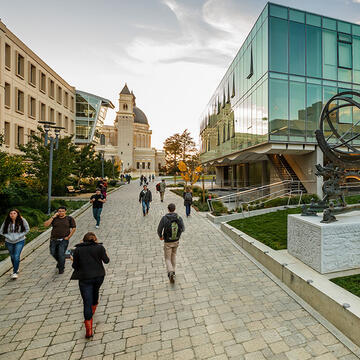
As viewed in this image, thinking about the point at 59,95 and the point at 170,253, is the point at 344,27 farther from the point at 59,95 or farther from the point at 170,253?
the point at 59,95

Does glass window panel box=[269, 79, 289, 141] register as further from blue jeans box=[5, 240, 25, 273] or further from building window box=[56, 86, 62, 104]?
building window box=[56, 86, 62, 104]

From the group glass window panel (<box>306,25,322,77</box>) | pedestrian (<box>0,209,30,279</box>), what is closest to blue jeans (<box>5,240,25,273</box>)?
pedestrian (<box>0,209,30,279</box>)

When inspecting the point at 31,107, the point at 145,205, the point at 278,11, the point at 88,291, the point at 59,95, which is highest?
the point at 278,11

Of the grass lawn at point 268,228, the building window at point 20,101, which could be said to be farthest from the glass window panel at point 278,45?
the building window at point 20,101

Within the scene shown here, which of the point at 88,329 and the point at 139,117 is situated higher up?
the point at 139,117

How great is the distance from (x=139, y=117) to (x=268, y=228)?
10913 cm

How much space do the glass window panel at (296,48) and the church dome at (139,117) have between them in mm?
97138

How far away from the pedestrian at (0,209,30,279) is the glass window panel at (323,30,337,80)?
22319mm

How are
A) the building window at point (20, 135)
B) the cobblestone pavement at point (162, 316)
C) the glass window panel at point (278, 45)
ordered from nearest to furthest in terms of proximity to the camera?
the cobblestone pavement at point (162, 316) < the glass window panel at point (278, 45) < the building window at point (20, 135)

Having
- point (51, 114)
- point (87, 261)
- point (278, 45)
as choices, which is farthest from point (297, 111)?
point (51, 114)

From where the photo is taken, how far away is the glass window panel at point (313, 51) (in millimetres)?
17141

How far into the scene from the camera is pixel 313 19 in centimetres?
1722

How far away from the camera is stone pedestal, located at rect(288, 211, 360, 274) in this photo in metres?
4.65

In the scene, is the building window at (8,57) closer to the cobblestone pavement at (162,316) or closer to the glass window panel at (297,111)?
the cobblestone pavement at (162,316)
